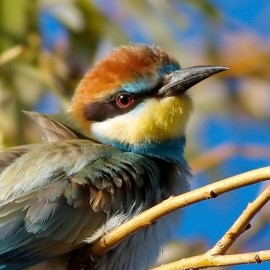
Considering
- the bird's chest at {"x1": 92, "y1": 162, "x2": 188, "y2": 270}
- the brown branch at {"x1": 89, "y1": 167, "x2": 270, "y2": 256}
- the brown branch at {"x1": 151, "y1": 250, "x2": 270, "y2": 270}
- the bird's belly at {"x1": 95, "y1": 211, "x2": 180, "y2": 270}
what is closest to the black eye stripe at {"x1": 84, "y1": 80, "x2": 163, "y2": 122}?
the bird's chest at {"x1": 92, "y1": 162, "x2": 188, "y2": 270}

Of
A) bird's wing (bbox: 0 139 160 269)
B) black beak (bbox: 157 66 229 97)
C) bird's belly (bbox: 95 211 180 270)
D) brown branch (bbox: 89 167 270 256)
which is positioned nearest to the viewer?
brown branch (bbox: 89 167 270 256)

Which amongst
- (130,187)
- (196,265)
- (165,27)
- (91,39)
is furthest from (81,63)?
(196,265)

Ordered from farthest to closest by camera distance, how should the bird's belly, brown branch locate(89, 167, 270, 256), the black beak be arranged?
the black beak
the bird's belly
brown branch locate(89, 167, 270, 256)

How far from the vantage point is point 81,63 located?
312 centimetres

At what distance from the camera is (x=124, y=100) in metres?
2.57

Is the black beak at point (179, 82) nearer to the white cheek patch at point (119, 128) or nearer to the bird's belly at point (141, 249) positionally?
the white cheek patch at point (119, 128)

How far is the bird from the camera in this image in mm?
2176

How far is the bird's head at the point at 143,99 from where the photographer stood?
2.54m

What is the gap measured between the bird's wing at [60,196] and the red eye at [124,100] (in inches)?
8.7

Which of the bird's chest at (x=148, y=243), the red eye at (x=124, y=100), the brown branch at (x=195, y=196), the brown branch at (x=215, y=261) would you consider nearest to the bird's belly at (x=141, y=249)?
the bird's chest at (x=148, y=243)

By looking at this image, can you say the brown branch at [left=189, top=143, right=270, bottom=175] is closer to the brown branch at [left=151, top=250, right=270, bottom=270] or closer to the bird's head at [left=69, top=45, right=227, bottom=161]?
the bird's head at [left=69, top=45, right=227, bottom=161]

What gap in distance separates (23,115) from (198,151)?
0.72m

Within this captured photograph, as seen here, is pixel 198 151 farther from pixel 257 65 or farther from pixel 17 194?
pixel 17 194

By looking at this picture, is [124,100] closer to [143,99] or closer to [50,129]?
[143,99]
